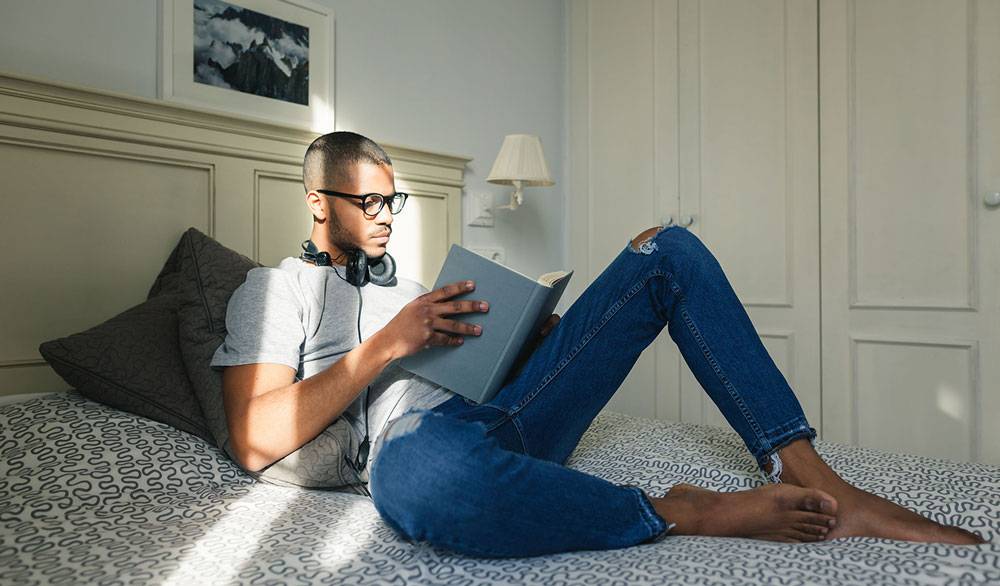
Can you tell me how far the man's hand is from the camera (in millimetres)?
966

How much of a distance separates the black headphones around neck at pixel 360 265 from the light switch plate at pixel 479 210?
3.22 feet

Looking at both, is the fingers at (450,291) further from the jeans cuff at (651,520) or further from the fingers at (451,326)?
the jeans cuff at (651,520)

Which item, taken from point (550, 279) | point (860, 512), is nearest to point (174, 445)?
point (550, 279)

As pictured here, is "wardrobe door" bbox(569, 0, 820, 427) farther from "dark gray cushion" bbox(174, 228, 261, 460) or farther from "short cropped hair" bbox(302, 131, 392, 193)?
"dark gray cushion" bbox(174, 228, 261, 460)

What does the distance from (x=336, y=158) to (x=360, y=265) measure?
0.27 m

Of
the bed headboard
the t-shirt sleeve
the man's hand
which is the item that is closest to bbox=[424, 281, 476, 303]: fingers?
the man's hand

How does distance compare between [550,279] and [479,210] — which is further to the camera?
[479,210]

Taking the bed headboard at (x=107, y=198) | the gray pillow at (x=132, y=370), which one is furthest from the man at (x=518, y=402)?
the bed headboard at (x=107, y=198)

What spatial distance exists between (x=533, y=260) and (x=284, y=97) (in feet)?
3.83

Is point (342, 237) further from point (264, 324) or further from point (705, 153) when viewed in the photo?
point (705, 153)

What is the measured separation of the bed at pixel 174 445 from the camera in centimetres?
69

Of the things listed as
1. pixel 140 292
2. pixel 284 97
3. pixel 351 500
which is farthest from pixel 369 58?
pixel 351 500

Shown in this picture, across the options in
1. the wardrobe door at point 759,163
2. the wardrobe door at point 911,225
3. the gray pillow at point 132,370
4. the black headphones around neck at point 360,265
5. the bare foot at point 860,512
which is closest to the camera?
the bare foot at point 860,512

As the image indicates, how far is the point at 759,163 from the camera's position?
2113 mm
